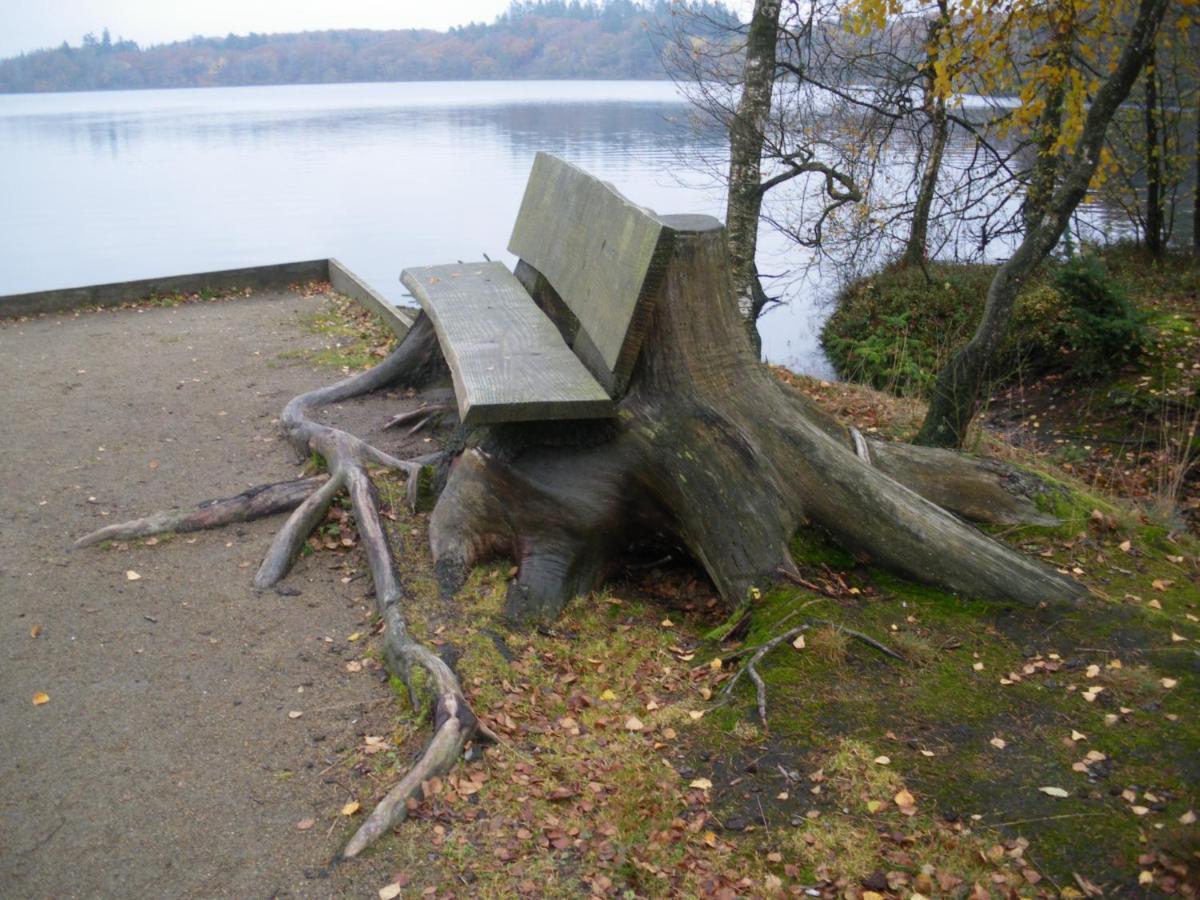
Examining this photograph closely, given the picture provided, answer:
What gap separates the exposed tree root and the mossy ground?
1.2 inches

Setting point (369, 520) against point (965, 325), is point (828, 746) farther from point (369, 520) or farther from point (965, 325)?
point (965, 325)

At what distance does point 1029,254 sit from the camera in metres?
5.90

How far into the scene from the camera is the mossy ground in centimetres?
275

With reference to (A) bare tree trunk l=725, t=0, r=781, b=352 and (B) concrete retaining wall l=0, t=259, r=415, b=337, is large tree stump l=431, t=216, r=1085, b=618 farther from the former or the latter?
(B) concrete retaining wall l=0, t=259, r=415, b=337

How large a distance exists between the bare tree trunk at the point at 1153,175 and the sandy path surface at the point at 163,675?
10488 millimetres

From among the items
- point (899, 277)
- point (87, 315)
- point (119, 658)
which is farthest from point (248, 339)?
point (899, 277)

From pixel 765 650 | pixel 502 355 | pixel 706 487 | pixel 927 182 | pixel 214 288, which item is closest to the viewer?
pixel 765 650

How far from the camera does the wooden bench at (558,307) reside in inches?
166

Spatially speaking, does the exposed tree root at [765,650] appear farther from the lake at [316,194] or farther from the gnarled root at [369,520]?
the lake at [316,194]

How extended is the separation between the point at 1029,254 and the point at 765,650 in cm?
345

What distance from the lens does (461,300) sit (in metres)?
A: 5.92

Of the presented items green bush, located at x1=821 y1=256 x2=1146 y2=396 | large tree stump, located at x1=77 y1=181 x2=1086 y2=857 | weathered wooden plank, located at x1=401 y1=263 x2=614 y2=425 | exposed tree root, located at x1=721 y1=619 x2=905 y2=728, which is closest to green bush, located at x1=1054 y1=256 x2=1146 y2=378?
green bush, located at x1=821 y1=256 x2=1146 y2=396

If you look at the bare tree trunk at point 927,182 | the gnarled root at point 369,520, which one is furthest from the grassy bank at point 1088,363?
the gnarled root at point 369,520

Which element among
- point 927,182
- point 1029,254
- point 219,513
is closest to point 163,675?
point 219,513
